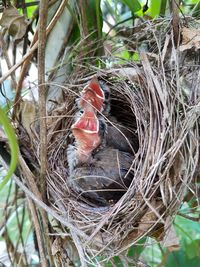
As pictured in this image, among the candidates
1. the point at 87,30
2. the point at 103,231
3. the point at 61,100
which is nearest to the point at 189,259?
the point at 103,231

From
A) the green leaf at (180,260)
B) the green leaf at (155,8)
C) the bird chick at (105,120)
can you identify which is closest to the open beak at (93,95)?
the bird chick at (105,120)

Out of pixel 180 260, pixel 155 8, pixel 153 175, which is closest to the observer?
pixel 153 175

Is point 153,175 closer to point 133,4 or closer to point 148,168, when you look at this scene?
point 148,168

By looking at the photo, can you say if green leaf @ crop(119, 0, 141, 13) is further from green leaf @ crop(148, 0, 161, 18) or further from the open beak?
the open beak

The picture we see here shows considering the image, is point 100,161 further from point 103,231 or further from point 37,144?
point 103,231

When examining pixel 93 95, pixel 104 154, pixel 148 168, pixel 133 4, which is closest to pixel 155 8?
pixel 133 4

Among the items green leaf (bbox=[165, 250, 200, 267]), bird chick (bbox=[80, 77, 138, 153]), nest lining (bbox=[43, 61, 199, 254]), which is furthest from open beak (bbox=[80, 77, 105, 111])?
green leaf (bbox=[165, 250, 200, 267])
